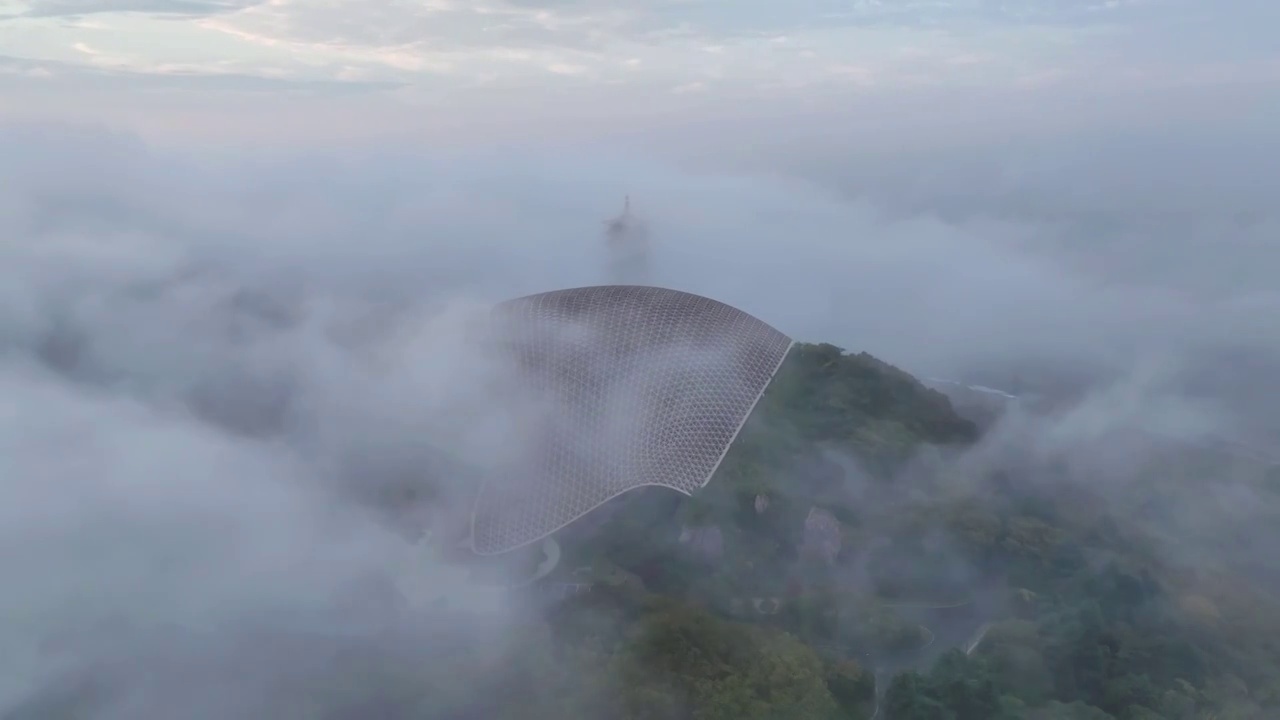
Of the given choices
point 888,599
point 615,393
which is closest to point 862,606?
point 888,599

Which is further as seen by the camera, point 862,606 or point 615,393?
point 615,393

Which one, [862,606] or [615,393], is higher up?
[615,393]

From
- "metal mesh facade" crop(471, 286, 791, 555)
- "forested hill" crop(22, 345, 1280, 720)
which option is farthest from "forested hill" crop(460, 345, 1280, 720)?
"metal mesh facade" crop(471, 286, 791, 555)

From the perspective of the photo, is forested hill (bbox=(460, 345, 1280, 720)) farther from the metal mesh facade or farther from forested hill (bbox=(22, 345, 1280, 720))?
the metal mesh facade

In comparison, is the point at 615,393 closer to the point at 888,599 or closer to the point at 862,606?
the point at 862,606

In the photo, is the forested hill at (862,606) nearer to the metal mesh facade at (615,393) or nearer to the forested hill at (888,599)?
the forested hill at (888,599)

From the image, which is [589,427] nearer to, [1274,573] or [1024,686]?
[1024,686]

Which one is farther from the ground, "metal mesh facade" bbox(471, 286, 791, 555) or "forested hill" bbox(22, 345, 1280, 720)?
"metal mesh facade" bbox(471, 286, 791, 555)
